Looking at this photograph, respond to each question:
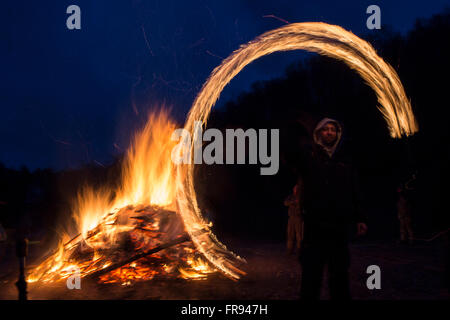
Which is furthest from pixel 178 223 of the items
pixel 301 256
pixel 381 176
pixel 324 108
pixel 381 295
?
pixel 324 108

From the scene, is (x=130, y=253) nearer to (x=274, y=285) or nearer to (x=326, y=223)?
(x=274, y=285)

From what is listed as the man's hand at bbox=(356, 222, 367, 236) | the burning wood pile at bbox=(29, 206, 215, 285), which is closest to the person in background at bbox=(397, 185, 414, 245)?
the burning wood pile at bbox=(29, 206, 215, 285)

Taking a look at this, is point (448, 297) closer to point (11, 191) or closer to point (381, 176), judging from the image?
point (381, 176)

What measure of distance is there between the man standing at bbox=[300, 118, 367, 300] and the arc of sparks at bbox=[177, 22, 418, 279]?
169 inches

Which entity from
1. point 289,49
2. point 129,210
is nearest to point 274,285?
point 129,210

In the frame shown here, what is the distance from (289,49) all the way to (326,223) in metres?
5.99

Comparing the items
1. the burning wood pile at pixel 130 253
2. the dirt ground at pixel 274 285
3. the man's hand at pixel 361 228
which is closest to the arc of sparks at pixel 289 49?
the burning wood pile at pixel 130 253

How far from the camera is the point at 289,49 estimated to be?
860cm

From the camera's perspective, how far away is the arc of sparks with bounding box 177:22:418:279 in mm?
8188

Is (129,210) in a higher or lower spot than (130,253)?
higher

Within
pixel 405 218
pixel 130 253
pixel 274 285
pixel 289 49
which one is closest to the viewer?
pixel 274 285

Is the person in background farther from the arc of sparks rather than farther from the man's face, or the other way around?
the man's face

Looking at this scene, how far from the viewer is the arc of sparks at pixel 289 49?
8188mm

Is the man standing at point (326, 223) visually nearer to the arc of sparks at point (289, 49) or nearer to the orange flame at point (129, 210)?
the arc of sparks at point (289, 49)
